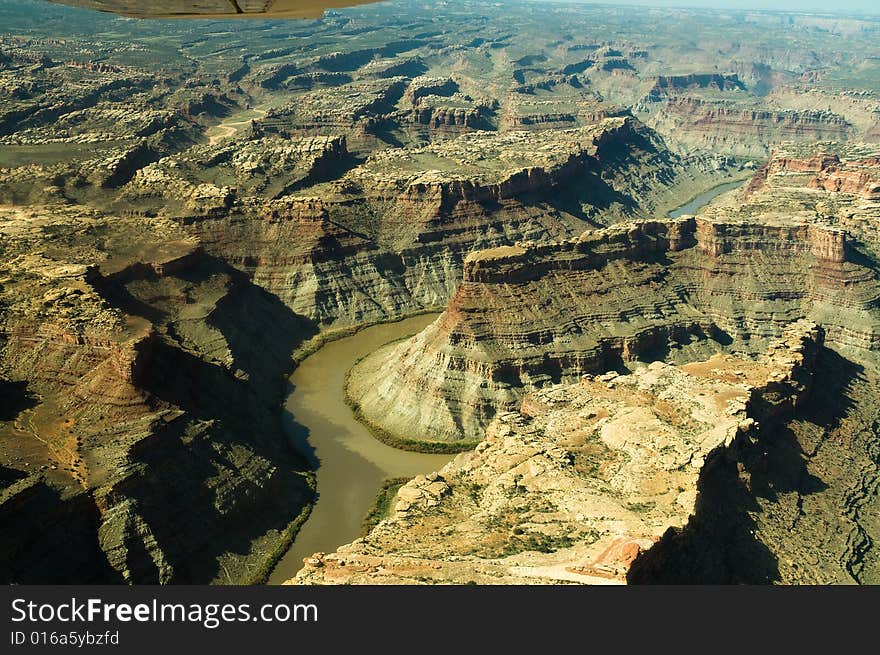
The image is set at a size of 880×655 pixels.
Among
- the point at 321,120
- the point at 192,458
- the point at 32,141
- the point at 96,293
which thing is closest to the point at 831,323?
the point at 192,458

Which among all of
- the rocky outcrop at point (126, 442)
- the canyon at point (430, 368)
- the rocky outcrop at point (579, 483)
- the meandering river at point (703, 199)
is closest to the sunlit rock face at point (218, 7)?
the rocky outcrop at point (579, 483)

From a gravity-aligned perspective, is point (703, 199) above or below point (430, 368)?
below

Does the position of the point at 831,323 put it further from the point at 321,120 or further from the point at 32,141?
the point at 32,141

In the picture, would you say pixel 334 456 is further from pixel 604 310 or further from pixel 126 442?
pixel 604 310

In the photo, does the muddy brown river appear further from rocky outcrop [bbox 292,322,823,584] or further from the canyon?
rocky outcrop [bbox 292,322,823,584]

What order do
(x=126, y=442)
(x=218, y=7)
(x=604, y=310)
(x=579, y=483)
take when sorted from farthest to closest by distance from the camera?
1. (x=604, y=310)
2. (x=126, y=442)
3. (x=579, y=483)
4. (x=218, y=7)

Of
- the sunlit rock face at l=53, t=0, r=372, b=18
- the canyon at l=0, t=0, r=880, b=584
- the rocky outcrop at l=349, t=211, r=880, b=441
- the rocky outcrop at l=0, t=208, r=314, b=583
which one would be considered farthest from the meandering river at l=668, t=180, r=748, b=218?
the sunlit rock face at l=53, t=0, r=372, b=18

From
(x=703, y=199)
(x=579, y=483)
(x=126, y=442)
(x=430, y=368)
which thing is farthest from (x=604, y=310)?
(x=703, y=199)

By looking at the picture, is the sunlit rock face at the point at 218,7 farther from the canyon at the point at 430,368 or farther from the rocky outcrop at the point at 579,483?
the canyon at the point at 430,368
